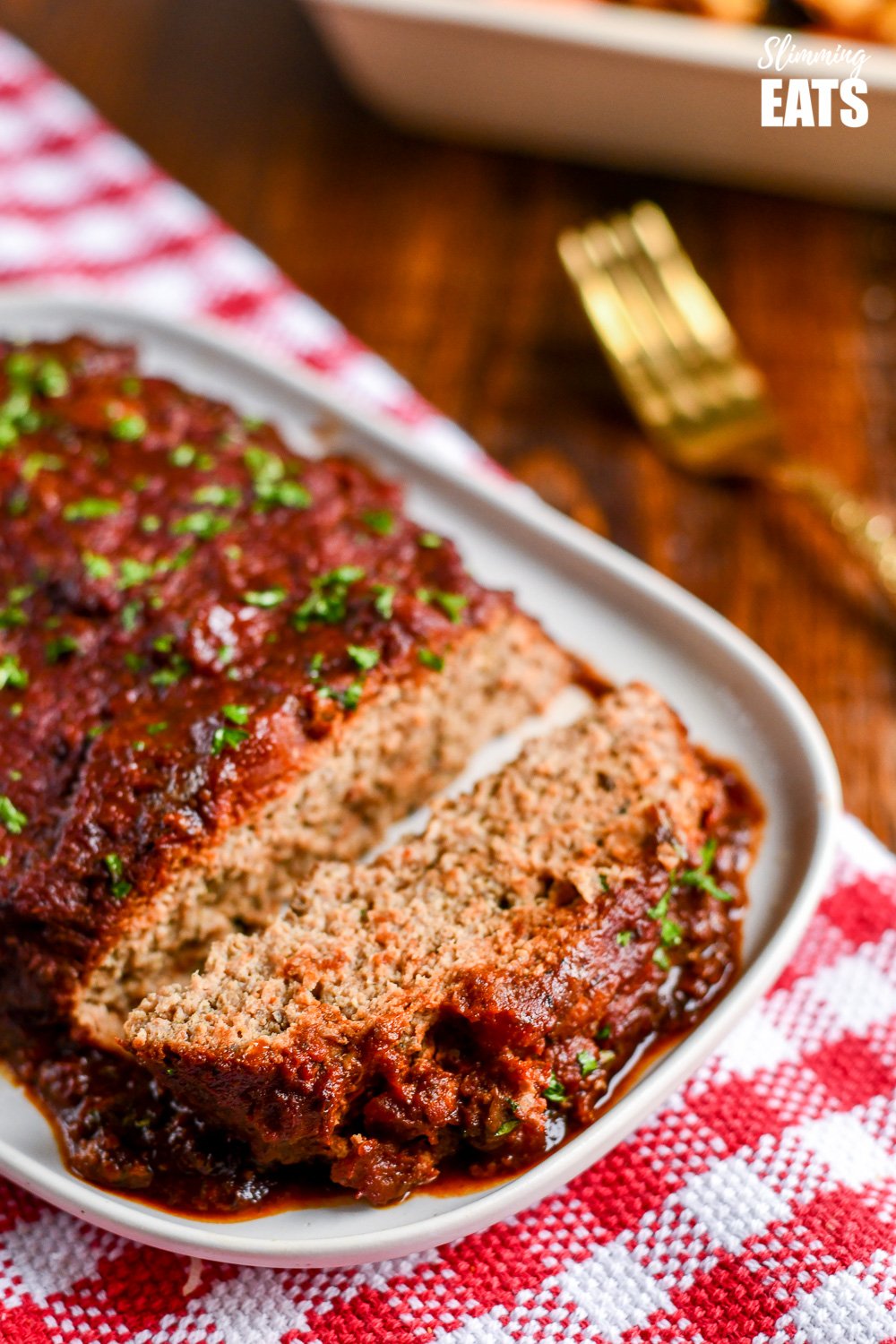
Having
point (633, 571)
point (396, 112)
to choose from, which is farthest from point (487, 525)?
point (396, 112)

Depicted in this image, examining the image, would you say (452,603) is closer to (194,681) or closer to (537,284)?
(194,681)

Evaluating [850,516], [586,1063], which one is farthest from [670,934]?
[850,516]

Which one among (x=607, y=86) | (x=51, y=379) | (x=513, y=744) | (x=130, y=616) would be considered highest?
(x=607, y=86)

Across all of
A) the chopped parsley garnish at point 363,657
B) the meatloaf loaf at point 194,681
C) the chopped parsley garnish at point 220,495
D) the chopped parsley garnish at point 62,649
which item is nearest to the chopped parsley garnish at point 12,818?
the meatloaf loaf at point 194,681

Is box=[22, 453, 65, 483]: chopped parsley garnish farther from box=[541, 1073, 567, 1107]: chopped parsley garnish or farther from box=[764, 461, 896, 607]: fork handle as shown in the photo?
box=[764, 461, 896, 607]: fork handle

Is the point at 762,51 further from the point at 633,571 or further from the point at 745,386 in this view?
the point at 633,571

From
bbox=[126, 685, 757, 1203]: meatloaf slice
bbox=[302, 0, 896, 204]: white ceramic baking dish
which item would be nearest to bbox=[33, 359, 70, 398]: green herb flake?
bbox=[126, 685, 757, 1203]: meatloaf slice

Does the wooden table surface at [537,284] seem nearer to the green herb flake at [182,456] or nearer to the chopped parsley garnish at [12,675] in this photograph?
the green herb flake at [182,456]
